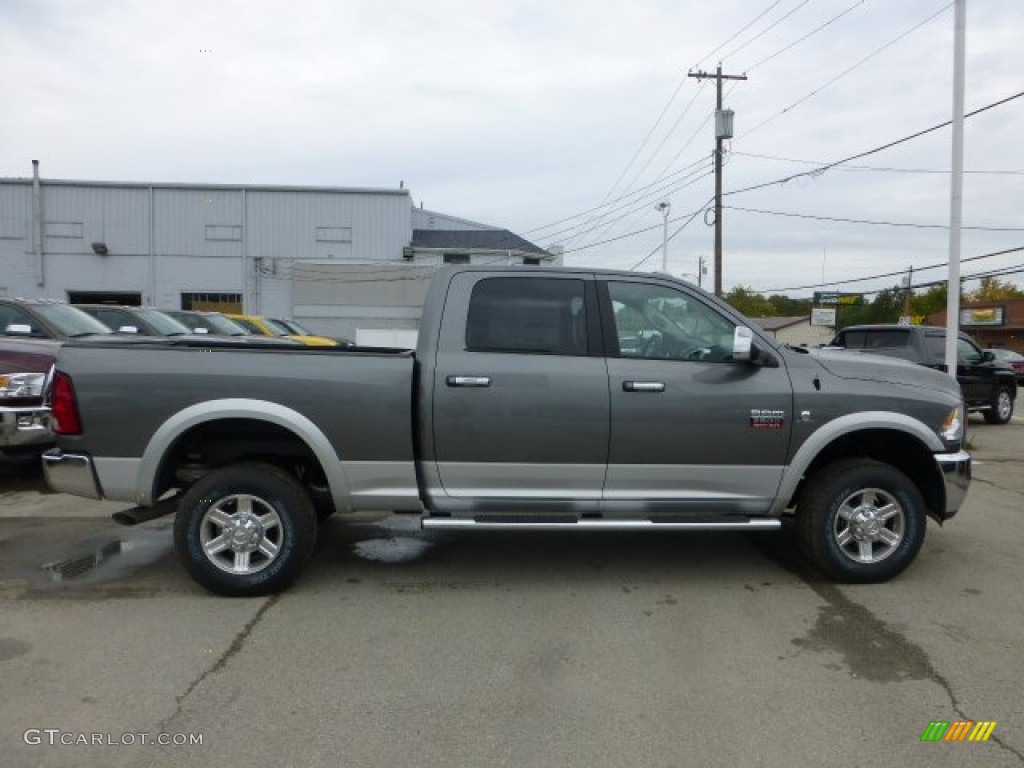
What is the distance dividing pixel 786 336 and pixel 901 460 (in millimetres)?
84323

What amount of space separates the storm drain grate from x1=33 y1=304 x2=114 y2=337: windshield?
394 cm

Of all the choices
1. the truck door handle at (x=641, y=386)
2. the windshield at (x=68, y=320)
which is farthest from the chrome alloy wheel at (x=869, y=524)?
the windshield at (x=68, y=320)

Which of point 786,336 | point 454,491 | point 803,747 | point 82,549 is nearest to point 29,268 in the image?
point 82,549

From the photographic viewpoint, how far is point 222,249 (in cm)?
3550

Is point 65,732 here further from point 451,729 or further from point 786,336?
point 786,336

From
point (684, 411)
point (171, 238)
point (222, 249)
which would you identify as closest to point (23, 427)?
point (684, 411)

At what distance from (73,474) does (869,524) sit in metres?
4.88

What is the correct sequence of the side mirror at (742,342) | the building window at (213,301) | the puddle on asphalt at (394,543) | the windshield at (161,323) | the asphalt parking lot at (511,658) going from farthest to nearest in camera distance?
the building window at (213,301)
the windshield at (161,323)
the puddle on asphalt at (394,543)
the side mirror at (742,342)
the asphalt parking lot at (511,658)

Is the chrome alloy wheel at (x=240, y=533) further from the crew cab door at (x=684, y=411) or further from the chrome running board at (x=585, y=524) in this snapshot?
the crew cab door at (x=684, y=411)

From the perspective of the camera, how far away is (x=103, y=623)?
169 inches

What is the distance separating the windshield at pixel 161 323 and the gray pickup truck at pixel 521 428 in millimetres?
8340

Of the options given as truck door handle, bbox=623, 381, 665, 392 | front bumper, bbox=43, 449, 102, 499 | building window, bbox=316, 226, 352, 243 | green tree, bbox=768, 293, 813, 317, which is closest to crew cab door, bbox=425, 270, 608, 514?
truck door handle, bbox=623, 381, 665, 392

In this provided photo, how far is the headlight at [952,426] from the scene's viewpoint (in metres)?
4.94

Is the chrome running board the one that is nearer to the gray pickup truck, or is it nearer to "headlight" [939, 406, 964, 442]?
the gray pickup truck
